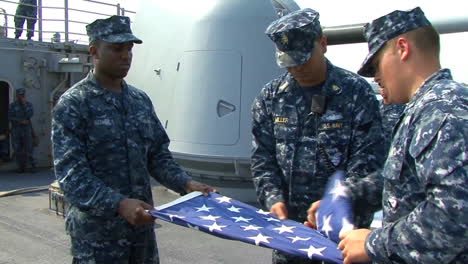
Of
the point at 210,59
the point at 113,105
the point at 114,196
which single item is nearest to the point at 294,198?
the point at 114,196

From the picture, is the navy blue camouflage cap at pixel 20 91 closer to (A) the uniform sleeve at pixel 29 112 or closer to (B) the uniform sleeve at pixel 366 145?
(A) the uniform sleeve at pixel 29 112

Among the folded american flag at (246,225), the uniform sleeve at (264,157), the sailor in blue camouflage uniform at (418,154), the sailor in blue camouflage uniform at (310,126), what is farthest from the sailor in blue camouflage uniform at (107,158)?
the sailor in blue camouflage uniform at (418,154)

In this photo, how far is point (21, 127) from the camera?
8328mm

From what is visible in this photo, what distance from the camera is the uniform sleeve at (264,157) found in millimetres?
2203

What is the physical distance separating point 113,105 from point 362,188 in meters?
1.16

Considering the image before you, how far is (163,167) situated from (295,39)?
931 mm

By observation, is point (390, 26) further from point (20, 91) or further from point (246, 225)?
point (20, 91)

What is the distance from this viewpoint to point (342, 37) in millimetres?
4223

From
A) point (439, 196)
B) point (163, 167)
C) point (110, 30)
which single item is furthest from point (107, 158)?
point (439, 196)

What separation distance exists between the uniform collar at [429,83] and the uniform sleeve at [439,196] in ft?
0.35

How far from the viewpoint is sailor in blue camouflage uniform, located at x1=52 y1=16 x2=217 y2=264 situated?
2.10 meters

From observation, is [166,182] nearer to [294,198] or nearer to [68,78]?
[294,198]

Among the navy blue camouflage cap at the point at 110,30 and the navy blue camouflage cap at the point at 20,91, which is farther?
the navy blue camouflage cap at the point at 20,91

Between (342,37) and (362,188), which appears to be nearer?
(362,188)
